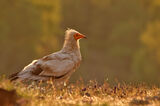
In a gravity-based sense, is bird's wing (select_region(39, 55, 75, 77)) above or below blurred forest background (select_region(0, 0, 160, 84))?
below

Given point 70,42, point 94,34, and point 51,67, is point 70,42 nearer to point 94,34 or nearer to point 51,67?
point 51,67

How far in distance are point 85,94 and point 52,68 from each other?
1.42 m

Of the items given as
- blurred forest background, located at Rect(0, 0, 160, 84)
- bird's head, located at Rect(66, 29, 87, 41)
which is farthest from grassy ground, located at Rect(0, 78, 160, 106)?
blurred forest background, located at Rect(0, 0, 160, 84)

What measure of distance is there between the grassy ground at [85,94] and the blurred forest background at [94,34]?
1192 inches

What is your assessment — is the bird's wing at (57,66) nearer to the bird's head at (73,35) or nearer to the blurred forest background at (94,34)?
the bird's head at (73,35)

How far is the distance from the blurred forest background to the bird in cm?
2968

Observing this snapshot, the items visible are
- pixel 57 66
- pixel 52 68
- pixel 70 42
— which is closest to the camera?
pixel 52 68

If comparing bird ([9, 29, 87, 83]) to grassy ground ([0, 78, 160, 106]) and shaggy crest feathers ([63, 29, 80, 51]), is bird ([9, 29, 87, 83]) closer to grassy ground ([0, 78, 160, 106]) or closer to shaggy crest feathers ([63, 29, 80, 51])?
shaggy crest feathers ([63, 29, 80, 51])

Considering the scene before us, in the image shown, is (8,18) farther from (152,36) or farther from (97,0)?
(97,0)

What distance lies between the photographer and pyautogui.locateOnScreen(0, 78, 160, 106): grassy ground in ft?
31.8

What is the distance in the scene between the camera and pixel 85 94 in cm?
1124

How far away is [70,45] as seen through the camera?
13.0m

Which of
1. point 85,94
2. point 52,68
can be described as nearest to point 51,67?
point 52,68

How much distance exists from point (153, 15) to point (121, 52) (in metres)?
6.13
